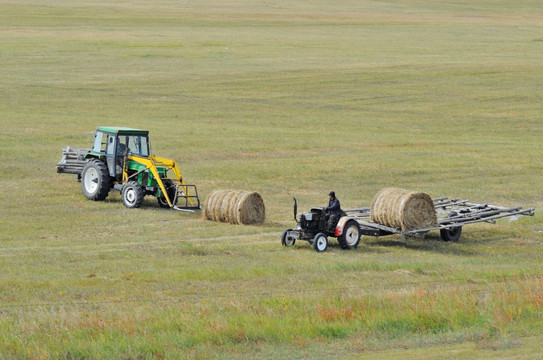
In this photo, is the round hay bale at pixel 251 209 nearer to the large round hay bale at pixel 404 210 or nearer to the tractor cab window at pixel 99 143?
the large round hay bale at pixel 404 210

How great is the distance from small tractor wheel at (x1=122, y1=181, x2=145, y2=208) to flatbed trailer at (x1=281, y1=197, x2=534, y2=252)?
6245 millimetres

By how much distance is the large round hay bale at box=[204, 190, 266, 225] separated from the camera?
82.9 feet

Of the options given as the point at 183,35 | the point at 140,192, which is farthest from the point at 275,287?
the point at 183,35

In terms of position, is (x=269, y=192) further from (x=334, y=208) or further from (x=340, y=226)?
(x=340, y=226)

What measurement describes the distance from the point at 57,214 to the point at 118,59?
52.3 metres

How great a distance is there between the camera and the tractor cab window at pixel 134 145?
2919 centimetres

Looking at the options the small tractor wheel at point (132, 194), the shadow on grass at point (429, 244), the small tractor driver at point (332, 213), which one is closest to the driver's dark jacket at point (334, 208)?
the small tractor driver at point (332, 213)

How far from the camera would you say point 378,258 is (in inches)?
853

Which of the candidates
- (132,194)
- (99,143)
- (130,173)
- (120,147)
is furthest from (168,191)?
(99,143)

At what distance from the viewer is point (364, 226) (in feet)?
76.0

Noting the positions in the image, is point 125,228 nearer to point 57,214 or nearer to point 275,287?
point 57,214

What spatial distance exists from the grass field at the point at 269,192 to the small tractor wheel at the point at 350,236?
0.21 m

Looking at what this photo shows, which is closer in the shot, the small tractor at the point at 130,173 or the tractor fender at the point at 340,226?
the tractor fender at the point at 340,226

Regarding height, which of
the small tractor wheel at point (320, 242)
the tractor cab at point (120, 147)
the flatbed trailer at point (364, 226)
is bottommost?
the small tractor wheel at point (320, 242)
